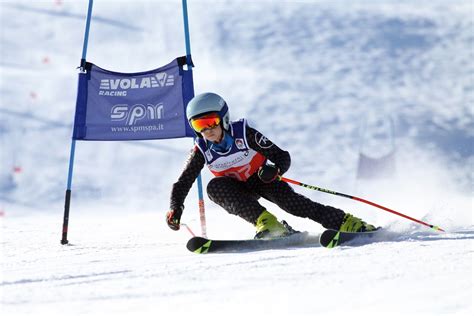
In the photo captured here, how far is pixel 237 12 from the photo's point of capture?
19.6m

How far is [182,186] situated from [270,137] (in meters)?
9.06

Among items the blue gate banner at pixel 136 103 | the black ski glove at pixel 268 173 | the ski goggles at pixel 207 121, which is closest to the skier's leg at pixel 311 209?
the black ski glove at pixel 268 173

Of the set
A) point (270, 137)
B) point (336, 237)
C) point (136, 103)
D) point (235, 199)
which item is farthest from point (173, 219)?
point (270, 137)

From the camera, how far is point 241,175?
4.27 meters

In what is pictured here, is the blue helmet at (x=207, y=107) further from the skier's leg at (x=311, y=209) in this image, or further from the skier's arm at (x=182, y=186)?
the skier's leg at (x=311, y=209)

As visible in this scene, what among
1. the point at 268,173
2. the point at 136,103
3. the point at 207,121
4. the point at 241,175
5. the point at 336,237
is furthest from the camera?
the point at 136,103

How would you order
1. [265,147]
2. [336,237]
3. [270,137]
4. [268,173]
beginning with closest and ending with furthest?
[336,237], [268,173], [265,147], [270,137]

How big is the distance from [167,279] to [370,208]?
4273 millimetres

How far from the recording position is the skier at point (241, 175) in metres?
3.99

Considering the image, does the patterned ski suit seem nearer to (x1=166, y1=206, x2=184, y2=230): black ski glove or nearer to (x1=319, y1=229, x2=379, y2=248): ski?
(x1=166, y1=206, x2=184, y2=230): black ski glove

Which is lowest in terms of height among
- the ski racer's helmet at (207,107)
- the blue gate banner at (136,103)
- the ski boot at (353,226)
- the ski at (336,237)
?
the ski at (336,237)

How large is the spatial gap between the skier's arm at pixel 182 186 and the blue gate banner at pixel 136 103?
0.71m

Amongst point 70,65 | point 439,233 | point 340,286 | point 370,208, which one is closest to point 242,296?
point 340,286

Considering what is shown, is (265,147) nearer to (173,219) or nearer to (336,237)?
(173,219)
